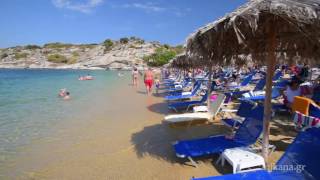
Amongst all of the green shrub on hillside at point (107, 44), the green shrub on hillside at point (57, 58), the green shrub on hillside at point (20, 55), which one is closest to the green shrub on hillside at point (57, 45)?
the green shrub on hillside at point (20, 55)

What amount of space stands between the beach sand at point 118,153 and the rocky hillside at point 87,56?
7371cm

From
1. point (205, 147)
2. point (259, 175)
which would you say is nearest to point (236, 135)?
point (205, 147)

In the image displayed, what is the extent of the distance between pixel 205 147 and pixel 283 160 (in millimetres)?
1448

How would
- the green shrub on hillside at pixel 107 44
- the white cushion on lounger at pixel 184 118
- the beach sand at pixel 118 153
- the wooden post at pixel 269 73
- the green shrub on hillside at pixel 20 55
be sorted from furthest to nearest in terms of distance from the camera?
the green shrub on hillside at pixel 20 55, the green shrub on hillside at pixel 107 44, the white cushion on lounger at pixel 184 118, the beach sand at pixel 118 153, the wooden post at pixel 269 73

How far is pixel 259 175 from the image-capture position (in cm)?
309

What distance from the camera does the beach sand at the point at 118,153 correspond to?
14.9ft

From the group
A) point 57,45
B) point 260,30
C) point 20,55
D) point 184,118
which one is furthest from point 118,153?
point 57,45

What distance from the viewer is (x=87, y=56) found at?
9925 centimetres

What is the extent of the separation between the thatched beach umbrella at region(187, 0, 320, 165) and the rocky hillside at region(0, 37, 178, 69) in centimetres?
7589

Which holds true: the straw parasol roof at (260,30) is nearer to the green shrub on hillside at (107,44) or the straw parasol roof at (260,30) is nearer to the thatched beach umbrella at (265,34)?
the thatched beach umbrella at (265,34)

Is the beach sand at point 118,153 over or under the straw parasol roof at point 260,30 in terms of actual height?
under

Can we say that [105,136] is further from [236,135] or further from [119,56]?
[119,56]

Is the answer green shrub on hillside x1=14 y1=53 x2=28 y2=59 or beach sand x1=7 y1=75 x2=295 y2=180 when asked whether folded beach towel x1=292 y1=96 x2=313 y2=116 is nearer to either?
beach sand x1=7 y1=75 x2=295 y2=180

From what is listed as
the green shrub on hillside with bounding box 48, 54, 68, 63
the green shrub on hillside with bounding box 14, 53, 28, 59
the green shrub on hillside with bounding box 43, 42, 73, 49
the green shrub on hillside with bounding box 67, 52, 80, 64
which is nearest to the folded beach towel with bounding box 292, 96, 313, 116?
the green shrub on hillside with bounding box 67, 52, 80, 64
